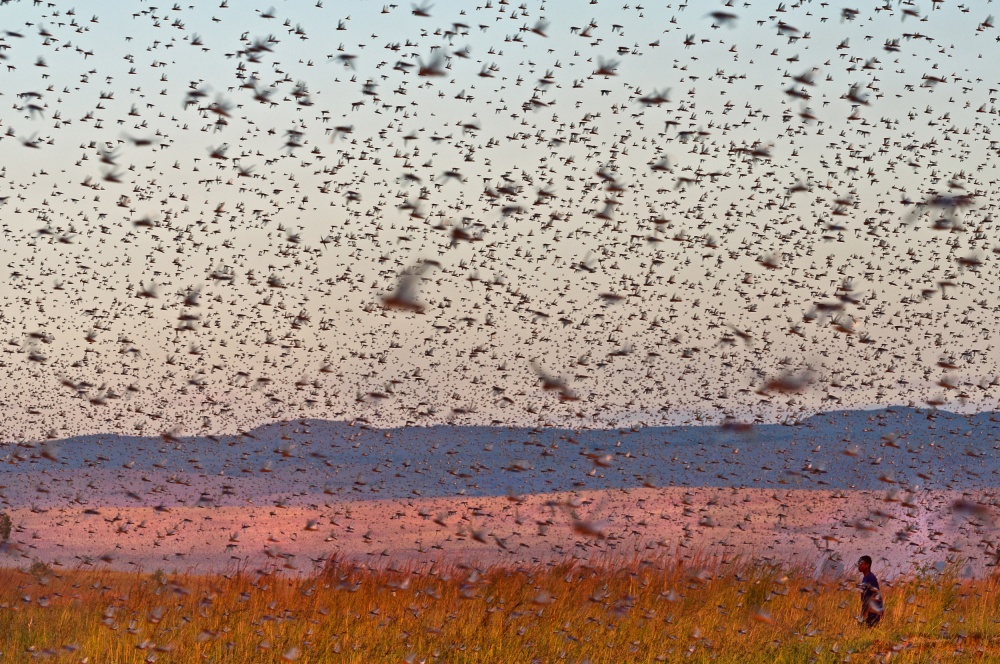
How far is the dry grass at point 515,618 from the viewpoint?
13047 mm

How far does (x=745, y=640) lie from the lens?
46.8ft

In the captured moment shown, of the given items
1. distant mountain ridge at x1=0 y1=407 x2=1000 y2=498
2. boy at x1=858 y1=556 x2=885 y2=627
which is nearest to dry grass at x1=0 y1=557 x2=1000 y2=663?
boy at x1=858 y1=556 x2=885 y2=627

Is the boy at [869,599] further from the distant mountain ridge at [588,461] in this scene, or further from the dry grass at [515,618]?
the distant mountain ridge at [588,461]

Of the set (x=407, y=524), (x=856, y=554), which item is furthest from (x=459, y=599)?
(x=407, y=524)

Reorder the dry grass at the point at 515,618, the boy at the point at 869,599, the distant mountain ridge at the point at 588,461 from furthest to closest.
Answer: the distant mountain ridge at the point at 588,461
the boy at the point at 869,599
the dry grass at the point at 515,618

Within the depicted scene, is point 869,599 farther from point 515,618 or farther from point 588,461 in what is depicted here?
point 588,461

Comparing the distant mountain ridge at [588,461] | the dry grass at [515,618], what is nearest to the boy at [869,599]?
the dry grass at [515,618]

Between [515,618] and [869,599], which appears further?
[869,599]

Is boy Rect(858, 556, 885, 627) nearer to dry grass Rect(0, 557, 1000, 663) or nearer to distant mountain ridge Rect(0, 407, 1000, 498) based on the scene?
dry grass Rect(0, 557, 1000, 663)

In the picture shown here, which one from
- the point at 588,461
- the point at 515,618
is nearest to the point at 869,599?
the point at 515,618

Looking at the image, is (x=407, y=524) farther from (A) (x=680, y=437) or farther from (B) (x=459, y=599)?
(A) (x=680, y=437)

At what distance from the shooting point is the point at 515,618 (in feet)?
47.1

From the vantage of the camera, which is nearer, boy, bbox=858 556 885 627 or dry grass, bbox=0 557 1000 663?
dry grass, bbox=0 557 1000 663

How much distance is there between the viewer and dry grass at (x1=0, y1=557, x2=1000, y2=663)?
13.0 meters
